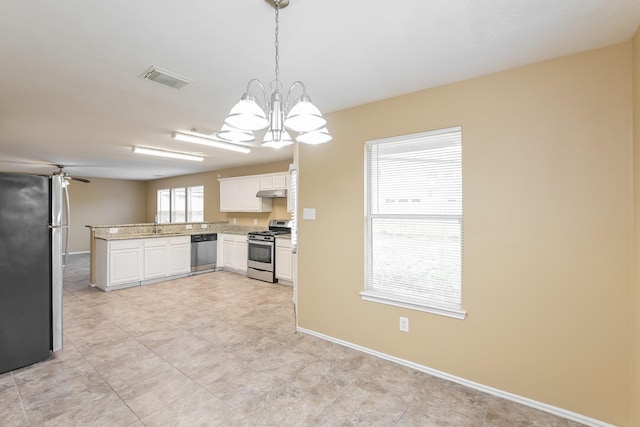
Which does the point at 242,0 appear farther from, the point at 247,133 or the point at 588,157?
the point at 588,157

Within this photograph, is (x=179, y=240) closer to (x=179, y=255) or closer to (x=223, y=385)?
(x=179, y=255)

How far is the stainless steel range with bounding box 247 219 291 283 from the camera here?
5750mm

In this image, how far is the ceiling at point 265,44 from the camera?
1618 mm

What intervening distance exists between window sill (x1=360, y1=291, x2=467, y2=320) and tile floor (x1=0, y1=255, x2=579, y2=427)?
550mm

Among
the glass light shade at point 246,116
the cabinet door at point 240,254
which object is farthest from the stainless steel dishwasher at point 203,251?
the glass light shade at point 246,116

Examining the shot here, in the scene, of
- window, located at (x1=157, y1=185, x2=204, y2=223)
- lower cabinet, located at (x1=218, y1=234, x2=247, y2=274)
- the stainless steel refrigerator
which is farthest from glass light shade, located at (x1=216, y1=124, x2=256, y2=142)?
window, located at (x1=157, y1=185, x2=204, y2=223)

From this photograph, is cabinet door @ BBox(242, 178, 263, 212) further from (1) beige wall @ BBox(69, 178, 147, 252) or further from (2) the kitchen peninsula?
(1) beige wall @ BBox(69, 178, 147, 252)

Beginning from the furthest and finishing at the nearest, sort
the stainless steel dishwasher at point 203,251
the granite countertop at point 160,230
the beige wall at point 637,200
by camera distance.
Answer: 1. the stainless steel dishwasher at point 203,251
2. the granite countertop at point 160,230
3. the beige wall at point 637,200

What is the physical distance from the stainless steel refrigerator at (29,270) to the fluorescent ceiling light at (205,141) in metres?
1.70

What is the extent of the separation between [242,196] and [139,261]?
2439mm

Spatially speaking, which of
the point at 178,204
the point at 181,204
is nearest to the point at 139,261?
the point at 181,204

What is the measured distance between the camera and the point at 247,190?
6734 millimetres

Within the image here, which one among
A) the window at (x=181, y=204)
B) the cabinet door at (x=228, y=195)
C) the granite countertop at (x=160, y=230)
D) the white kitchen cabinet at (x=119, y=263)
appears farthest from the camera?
the window at (x=181, y=204)

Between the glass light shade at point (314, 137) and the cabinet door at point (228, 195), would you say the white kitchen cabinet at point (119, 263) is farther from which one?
the glass light shade at point (314, 137)
